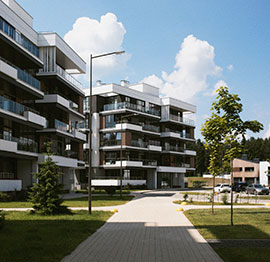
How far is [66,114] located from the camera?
153 ft

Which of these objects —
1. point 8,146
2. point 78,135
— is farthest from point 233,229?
point 78,135

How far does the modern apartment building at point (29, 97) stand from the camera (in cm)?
3231

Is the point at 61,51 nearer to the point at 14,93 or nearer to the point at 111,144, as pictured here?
the point at 14,93

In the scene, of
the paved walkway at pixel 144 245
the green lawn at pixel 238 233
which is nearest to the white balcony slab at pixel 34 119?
the paved walkway at pixel 144 245

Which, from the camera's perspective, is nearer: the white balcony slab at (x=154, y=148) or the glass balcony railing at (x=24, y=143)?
the glass balcony railing at (x=24, y=143)

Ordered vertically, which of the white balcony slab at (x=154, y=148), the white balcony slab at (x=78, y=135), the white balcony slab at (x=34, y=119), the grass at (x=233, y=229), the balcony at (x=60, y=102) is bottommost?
the grass at (x=233, y=229)

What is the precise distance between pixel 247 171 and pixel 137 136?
134ft

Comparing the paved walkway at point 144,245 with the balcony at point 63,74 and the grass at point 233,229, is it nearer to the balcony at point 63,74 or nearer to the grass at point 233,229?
the grass at point 233,229

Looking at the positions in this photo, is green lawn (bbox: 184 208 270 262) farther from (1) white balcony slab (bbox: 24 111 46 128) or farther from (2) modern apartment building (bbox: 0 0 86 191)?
(1) white balcony slab (bbox: 24 111 46 128)

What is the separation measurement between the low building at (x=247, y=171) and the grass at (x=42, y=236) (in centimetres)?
7946

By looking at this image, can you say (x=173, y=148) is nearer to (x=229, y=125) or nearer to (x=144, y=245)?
(x=229, y=125)

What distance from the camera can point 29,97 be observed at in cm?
3834

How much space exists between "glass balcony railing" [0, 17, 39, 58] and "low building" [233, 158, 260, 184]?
66.7 meters

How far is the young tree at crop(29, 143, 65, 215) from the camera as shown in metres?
17.9
